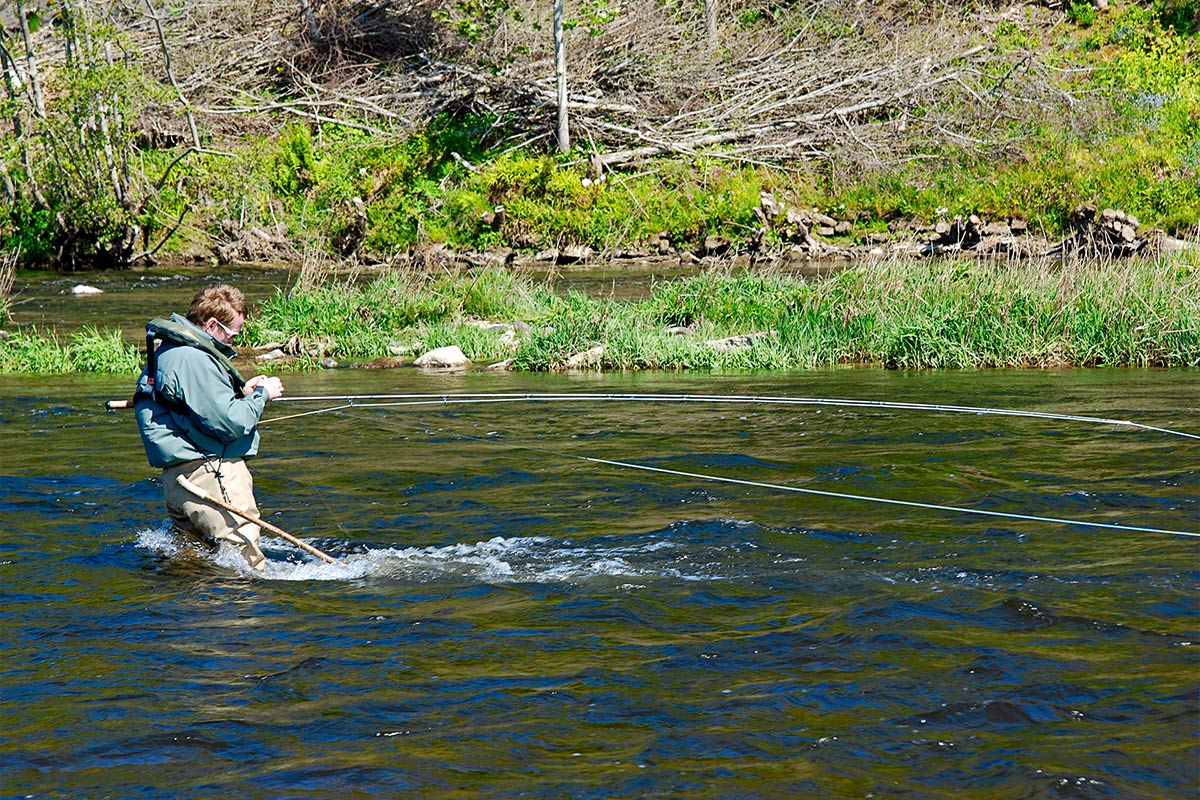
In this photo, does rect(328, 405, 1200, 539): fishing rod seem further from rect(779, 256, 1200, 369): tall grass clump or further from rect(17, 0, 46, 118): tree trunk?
rect(17, 0, 46, 118): tree trunk

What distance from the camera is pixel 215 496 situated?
6090 millimetres

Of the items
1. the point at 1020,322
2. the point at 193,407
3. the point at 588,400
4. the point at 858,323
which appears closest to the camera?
the point at 193,407

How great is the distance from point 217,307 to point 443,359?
8.73 metres

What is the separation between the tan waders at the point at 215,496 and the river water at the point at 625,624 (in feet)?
0.67

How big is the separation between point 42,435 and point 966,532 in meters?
7.30

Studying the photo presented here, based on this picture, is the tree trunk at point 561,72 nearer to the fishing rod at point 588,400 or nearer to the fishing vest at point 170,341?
the fishing rod at point 588,400

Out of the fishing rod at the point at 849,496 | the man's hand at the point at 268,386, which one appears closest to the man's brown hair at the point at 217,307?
the man's hand at the point at 268,386

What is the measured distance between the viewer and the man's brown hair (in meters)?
5.89

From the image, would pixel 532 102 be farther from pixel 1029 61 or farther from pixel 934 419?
pixel 934 419

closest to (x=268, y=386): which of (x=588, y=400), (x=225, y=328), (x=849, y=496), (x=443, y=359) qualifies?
(x=225, y=328)

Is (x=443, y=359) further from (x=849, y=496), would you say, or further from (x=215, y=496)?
(x=215, y=496)

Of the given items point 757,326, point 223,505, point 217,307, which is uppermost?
point 217,307

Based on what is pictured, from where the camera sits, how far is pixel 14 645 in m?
5.23

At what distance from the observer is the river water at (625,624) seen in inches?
159
